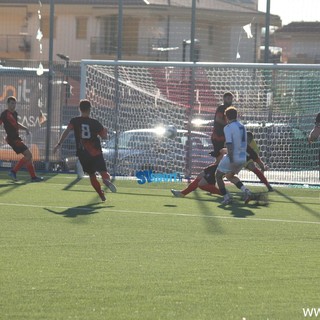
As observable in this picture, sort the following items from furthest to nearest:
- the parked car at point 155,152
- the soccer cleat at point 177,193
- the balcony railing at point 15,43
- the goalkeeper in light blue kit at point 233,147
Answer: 1. the balcony railing at point 15,43
2. the parked car at point 155,152
3. the soccer cleat at point 177,193
4. the goalkeeper in light blue kit at point 233,147

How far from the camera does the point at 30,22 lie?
28453 mm

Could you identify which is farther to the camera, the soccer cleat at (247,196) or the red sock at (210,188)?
the red sock at (210,188)

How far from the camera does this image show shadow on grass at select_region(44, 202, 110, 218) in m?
15.3

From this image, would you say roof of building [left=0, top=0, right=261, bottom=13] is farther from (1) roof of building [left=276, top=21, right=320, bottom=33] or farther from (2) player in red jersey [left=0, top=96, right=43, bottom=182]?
(2) player in red jersey [left=0, top=96, right=43, bottom=182]

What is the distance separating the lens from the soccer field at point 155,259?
325 inches

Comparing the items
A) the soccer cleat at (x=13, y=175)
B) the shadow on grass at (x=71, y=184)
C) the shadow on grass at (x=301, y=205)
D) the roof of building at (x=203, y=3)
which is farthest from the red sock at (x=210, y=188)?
the roof of building at (x=203, y=3)

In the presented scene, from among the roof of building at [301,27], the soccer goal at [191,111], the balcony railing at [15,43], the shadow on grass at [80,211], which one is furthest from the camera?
the balcony railing at [15,43]

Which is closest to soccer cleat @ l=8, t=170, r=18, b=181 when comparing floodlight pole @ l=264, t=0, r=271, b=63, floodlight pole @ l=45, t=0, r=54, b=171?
floodlight pole @ l=45, t=0, r=54, b=171

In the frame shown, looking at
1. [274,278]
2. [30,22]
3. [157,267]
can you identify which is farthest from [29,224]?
[30,22]

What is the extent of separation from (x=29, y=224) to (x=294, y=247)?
3806 millimetres

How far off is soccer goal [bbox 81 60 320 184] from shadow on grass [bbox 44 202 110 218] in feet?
20.9

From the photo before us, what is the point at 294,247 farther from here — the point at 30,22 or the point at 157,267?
the point at 30,22

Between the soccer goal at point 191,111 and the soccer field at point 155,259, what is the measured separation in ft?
16.0

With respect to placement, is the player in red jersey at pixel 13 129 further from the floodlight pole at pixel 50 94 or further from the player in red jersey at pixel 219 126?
the player in red jersey at pixel 219 126
